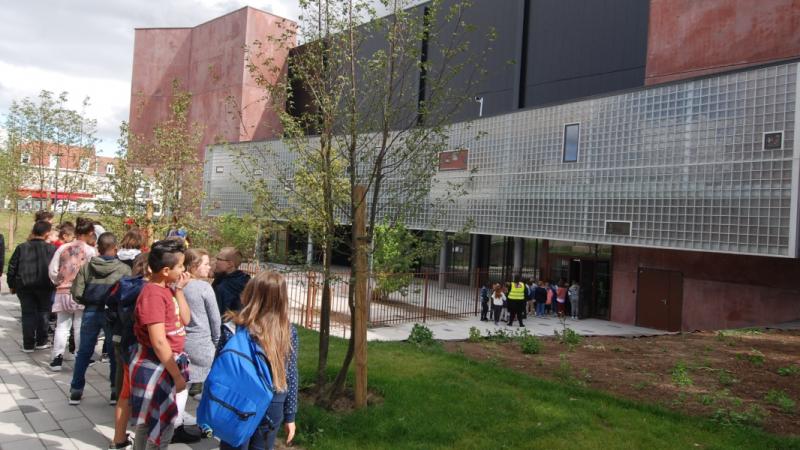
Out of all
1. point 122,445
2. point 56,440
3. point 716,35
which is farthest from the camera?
point 716,35

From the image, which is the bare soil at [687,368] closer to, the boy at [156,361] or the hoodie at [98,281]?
the boy at [156,361]

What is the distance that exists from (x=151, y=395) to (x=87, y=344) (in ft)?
7.67

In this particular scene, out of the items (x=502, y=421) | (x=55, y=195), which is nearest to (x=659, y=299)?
(x=502, y=421)

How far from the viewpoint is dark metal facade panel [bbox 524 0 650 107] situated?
1955 centimetres

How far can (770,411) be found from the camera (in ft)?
19.7

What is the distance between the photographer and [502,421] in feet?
17.6

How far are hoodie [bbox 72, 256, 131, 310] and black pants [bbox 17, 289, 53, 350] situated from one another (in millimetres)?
2149

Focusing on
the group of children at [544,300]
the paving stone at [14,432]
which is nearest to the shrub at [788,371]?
the paving stone at [14,432]

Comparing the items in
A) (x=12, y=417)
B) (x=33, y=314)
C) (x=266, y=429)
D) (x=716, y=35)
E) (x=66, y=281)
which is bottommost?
(x=12, y=417)

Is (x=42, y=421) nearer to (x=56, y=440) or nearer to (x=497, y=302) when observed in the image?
(x=56, y=440)

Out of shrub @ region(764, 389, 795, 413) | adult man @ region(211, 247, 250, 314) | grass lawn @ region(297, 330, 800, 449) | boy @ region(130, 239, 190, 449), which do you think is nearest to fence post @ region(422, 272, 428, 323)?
grass lawn @ region(297, 330, 800, 449)

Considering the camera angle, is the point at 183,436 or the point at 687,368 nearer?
the point at 183,436

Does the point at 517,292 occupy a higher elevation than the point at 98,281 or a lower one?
lower

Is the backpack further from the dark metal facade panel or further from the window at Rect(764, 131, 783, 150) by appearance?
the dark metal facade panel
